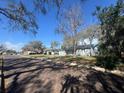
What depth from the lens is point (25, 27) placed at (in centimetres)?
1669

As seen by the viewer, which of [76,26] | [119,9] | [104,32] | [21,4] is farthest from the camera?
[76,26]

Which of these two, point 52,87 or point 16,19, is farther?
point 16,19

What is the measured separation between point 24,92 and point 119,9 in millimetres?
17339

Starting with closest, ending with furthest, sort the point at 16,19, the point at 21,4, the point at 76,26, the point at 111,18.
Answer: the point at 21,4, the point at 16,19, the point at 111,18, the point at 76,26

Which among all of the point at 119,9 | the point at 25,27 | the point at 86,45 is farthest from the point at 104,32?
the point at 86,45

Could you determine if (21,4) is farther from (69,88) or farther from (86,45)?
(86,45)

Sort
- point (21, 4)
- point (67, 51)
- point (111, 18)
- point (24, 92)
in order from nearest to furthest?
point (24, 92), point (21, 4), point (111, 18), point (67, 51)

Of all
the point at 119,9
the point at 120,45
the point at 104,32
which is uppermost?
the point at 119,9

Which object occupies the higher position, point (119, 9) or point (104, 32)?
point (119, 9)

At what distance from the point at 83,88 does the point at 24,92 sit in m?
3.01

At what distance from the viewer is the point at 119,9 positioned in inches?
941

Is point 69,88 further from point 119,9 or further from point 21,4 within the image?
point 119,9

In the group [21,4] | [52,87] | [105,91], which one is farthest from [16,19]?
[105,91]

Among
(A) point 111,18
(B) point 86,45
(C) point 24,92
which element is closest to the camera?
(C) point 24,92
